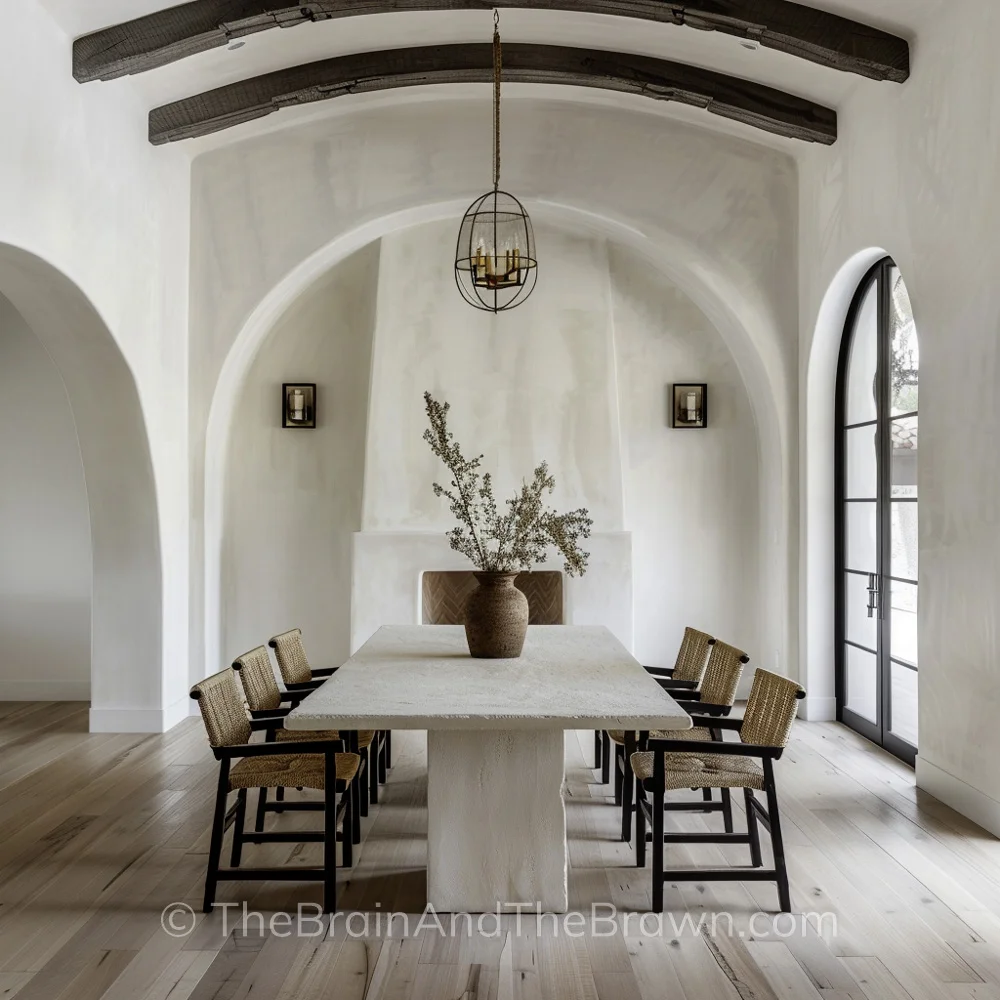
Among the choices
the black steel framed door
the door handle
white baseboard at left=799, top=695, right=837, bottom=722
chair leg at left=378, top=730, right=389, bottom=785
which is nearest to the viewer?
chair leg at left=378, top=730, right=389, bottom=785

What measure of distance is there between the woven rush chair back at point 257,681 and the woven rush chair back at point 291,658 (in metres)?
0.10

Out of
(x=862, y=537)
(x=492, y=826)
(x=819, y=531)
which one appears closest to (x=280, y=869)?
(x=492, y=826)

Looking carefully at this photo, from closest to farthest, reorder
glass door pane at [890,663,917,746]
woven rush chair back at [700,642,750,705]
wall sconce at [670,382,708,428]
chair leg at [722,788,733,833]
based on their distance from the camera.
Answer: woven rush chair back at [700,642,750,705] < chair leg at [722,788,733,833] < glass door pane at [890,663,917,746] < wall sconce at [670,382,708,428]

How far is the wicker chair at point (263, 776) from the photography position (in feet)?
10.2

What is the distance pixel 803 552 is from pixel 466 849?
3.64 m

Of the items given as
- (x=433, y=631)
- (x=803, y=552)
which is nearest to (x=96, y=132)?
(x=433, y=631)

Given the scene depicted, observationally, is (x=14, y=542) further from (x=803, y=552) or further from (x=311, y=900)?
(x=803, y=552)

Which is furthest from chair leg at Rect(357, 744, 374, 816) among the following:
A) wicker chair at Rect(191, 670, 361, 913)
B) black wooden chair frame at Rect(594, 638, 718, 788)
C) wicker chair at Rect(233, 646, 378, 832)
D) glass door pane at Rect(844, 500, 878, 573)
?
glass door pane at Rect(844, 500, 878, 573)

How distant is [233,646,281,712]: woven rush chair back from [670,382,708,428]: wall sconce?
11.9 feet

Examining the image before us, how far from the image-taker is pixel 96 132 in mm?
4832

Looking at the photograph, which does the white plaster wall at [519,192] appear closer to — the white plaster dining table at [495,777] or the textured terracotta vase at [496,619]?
the textured terracotta vase at [496,619]

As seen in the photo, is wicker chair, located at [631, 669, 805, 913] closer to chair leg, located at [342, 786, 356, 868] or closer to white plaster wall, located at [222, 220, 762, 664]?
chair leg, located at [342, 786, 356, 868]

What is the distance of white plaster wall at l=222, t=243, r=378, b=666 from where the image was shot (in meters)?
6.68

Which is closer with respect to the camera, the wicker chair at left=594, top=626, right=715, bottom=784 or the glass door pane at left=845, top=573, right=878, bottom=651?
the wicker chair at left=594, top=626, right=715, bottom=784
